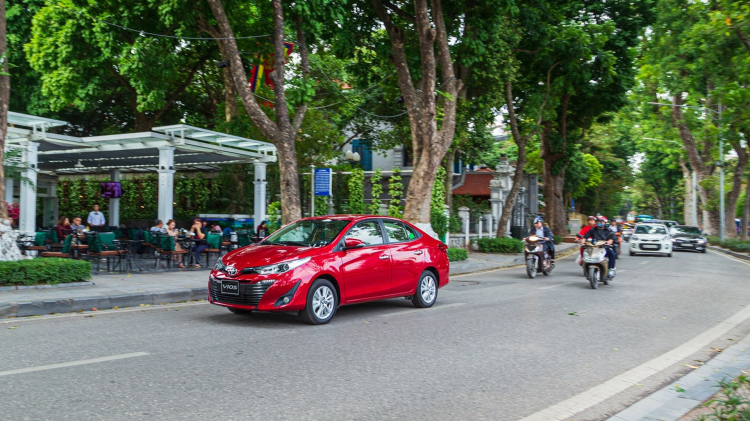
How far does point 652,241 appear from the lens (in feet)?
94.2

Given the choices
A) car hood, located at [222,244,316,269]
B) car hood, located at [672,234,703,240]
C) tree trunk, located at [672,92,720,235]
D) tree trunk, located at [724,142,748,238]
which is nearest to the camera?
car hood, located at [222,244,316,269]

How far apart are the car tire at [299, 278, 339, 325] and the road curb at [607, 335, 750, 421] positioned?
4391mm

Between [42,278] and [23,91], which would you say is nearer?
[42,278]

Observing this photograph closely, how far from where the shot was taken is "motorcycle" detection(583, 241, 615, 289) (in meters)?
13.9

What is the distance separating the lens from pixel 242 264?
26.8ft

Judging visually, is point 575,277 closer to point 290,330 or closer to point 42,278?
point 290,330

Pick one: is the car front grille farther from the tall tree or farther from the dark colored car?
the dark colored car

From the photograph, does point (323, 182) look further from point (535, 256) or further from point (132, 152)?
point (132, 152)

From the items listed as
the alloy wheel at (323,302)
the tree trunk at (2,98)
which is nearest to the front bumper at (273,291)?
the alloy wheel at (323,302)

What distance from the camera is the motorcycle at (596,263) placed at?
45.5 feet

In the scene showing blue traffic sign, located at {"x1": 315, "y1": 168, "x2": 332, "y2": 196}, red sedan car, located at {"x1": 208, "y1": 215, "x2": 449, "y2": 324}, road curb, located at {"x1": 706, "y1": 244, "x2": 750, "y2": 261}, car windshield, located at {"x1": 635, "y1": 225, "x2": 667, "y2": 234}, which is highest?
blue traffic sign, located at {"x1": 315, "y1": 168, "x2": 332, "y2": 196}

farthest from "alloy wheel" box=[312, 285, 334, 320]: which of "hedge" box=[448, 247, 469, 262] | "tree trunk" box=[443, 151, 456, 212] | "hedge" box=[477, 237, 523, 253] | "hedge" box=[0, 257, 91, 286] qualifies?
"hedge" box=[477, 237, 523, 253]

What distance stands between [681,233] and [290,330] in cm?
3273

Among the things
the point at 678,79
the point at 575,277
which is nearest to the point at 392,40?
the point at 575,277
